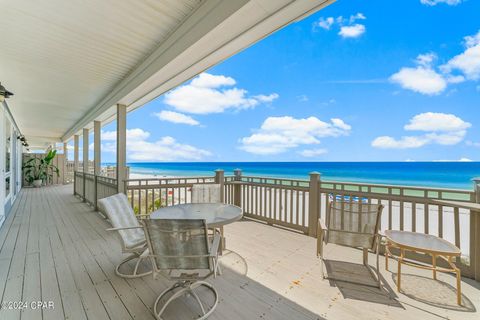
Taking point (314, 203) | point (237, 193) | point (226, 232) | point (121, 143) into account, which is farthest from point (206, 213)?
point (121, 143)

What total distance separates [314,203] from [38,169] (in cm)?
1408

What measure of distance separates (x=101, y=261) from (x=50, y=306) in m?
0.90

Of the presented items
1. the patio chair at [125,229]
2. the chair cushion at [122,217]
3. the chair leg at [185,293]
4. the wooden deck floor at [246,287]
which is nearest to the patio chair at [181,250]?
the chair leg at [185,293]

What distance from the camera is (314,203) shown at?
3541mm

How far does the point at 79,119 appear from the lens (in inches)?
312

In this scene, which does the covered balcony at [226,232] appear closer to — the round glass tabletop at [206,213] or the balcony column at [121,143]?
the balcony column at [121,143]

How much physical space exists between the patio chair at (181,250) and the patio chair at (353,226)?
4.61 ft

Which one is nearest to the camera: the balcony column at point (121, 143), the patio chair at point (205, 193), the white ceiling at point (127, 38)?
the white ceiling at point (127, 38)

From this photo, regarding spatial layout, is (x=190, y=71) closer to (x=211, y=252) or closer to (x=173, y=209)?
(x=173, y=209)

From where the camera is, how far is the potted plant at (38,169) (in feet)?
35.1

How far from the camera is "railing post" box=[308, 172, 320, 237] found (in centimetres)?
352

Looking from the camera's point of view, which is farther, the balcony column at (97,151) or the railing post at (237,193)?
the balcony column at (97,151)

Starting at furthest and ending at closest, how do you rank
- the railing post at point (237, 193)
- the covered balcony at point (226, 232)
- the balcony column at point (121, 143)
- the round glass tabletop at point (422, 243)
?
the railing post at point (237, 193) < the balcony column at point (121, 143) < the round glass tabletop at point (422, 243) < the covered balcony at point (226, 232)

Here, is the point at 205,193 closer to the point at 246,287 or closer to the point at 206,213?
the point at 206,213
